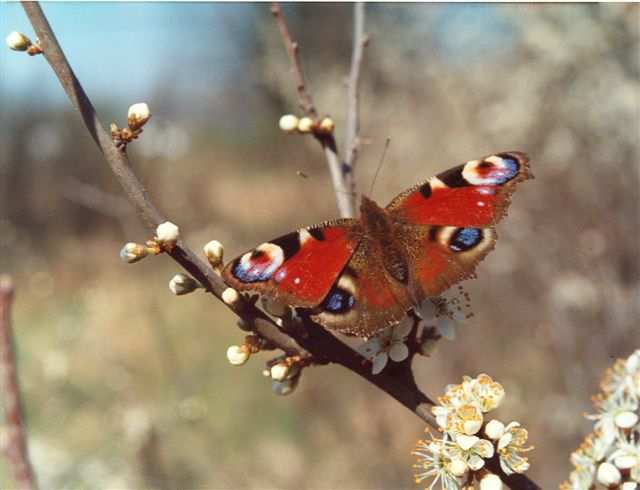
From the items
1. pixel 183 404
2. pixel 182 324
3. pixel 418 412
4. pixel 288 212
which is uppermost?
pixel 418 412

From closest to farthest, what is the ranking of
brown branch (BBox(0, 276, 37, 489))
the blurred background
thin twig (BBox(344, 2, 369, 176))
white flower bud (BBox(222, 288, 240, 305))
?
brown branch (BBox(0, 276, 37, 489)) < white flower bud (BBox(222, 288, 240, 305)) < thin twig (BBox(344, 2, 369, 176)) < the blurred background

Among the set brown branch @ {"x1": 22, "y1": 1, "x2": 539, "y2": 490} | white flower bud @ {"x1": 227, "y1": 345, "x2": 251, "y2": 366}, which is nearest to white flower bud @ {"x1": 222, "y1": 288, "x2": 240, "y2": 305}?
brown branch @ {"x1": 22, "y1": 1, "x2": 539, "y2": 490}

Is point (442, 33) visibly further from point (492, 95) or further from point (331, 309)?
point (331, 309)

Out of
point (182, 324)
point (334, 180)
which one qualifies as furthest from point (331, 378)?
point (334, 180)

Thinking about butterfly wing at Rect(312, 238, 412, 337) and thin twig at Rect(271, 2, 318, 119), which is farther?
thin twig at Rect(271, 2, 318, 119)

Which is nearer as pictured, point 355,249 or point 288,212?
point 355,249

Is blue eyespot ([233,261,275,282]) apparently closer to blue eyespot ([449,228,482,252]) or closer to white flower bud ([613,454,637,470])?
blue eyespot ([449,228,482,252])
